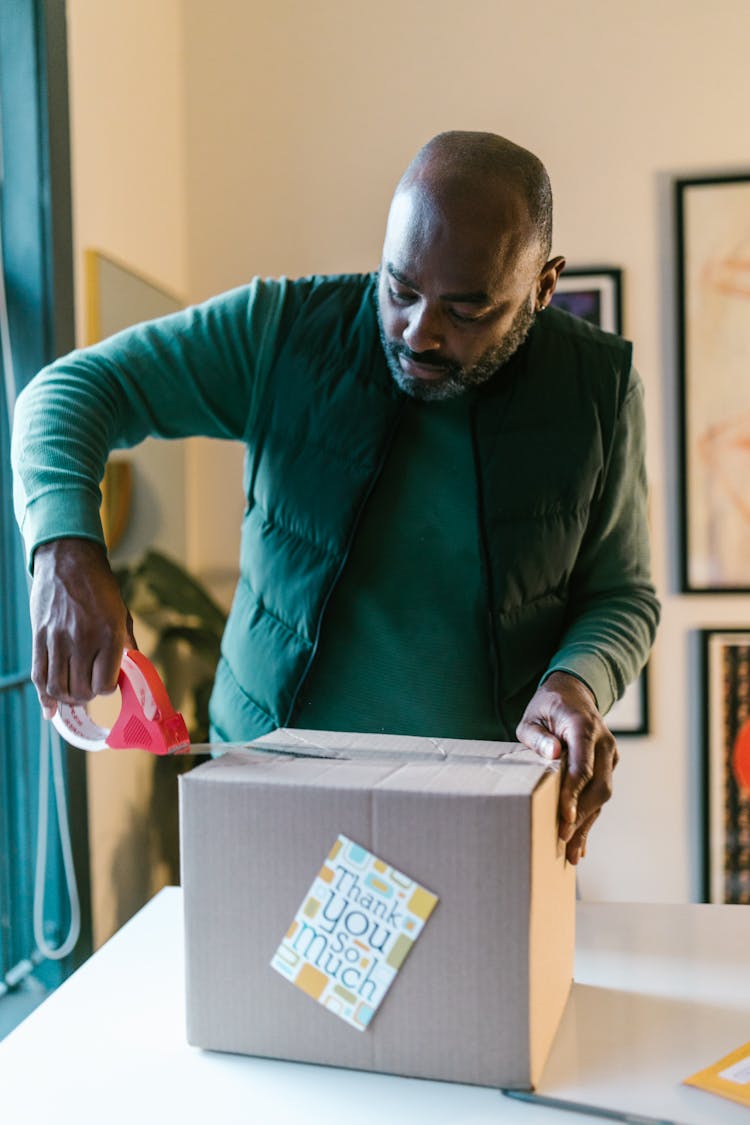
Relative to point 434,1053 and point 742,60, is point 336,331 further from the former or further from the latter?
point 742,60

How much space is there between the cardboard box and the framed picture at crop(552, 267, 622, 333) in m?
1.88

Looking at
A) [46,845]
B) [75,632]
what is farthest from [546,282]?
[46,845]

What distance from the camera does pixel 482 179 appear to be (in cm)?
105

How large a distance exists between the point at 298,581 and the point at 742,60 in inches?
77.0

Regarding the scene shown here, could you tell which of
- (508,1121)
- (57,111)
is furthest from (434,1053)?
(57,111)

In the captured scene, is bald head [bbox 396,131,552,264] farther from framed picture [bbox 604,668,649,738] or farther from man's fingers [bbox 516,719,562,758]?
framed picture [bbox 604,668,649,738]

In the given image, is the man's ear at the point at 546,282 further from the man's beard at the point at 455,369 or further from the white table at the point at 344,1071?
the white table at the point at 344,1071

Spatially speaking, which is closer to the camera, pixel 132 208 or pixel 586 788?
pixel 586 788

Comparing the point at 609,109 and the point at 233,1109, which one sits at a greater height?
the point at 609,109

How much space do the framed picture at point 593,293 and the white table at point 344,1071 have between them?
1.77 m

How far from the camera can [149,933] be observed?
108 centimetres

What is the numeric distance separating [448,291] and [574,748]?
1.52 ft

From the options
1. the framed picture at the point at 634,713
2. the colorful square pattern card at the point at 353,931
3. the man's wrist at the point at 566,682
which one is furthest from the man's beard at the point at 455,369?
the framed picture at the point at 634,713

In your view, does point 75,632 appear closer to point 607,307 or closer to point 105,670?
point 105,670
